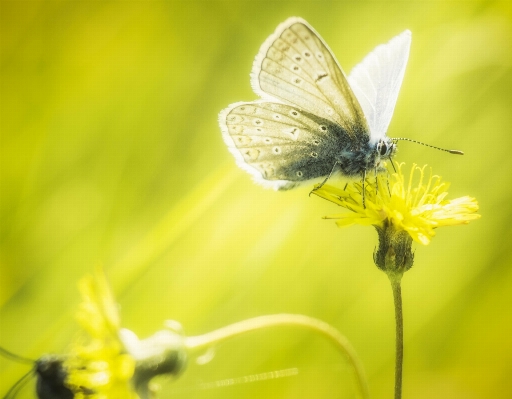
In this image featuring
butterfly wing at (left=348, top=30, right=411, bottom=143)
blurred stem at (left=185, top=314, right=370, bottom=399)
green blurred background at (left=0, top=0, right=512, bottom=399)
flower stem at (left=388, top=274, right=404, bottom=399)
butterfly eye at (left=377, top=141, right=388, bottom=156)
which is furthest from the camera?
green blurred background at (left=0, top=0, right=512, bottom=399)

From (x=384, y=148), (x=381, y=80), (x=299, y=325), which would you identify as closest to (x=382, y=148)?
(x=384, y=148)

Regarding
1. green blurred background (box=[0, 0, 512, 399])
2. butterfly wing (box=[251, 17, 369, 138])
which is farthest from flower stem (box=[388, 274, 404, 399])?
green blurred background (box=[0, 0, 512, 399])

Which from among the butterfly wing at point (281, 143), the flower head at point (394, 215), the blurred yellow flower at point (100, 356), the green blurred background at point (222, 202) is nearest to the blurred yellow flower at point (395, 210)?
the flower head at point (394, 215)

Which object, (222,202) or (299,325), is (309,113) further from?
(222,202)

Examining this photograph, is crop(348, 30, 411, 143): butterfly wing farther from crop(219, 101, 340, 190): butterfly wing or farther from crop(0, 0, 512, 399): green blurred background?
crop(0, 0, 512, 399): green blurred background

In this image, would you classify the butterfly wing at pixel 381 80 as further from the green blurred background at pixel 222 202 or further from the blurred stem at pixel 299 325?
the green blurred background at pixel 222 202

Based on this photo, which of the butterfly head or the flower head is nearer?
the flower head
